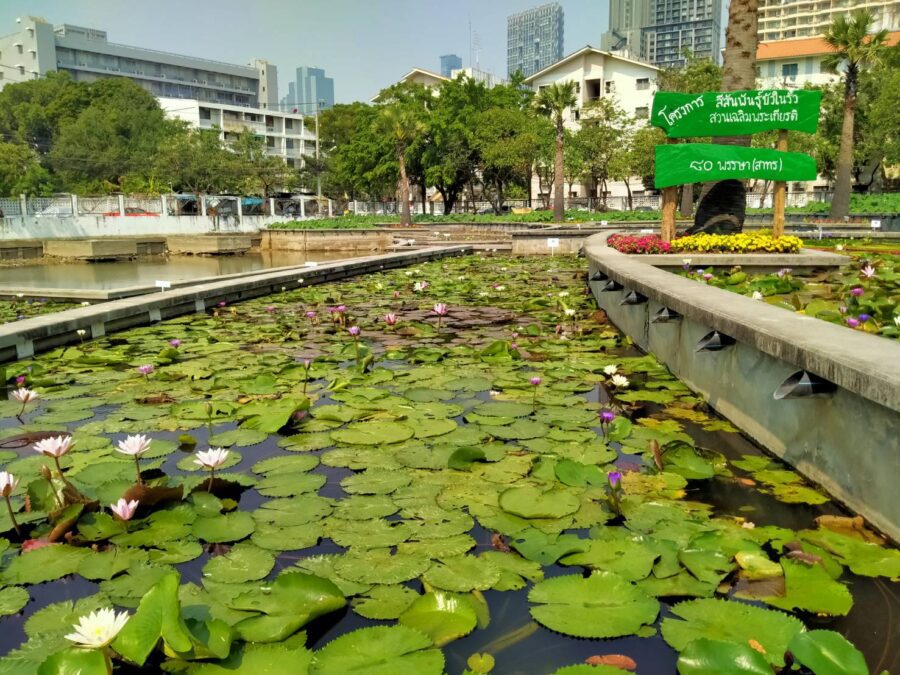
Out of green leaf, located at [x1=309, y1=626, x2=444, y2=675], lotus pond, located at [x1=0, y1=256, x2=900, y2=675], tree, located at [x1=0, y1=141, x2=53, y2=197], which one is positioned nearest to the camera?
green leaf, located at [x1=309, y1=626, x2=444, y2=675]

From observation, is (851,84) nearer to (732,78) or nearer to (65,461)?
(732,78)

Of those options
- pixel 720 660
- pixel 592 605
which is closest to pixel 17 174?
pixel 592 605

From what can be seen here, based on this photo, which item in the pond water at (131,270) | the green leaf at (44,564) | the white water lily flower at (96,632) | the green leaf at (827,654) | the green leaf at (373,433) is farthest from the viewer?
the pond water at (131,270)

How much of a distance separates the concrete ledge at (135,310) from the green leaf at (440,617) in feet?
15.1

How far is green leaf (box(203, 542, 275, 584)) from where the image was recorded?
210 cm

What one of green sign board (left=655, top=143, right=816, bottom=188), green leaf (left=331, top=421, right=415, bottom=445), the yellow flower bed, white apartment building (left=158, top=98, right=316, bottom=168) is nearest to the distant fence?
white apartment building (left=158, top=98, right=316, bottom=168)

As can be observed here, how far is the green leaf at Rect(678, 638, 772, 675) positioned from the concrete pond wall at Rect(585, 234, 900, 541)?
3.29 ft

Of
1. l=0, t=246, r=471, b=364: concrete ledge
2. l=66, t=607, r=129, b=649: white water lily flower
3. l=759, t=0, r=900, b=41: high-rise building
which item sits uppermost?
l=759, t=0, r=900, b=41: high-rise building

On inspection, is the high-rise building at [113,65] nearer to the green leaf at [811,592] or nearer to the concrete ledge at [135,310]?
the concrete ledge at [135,310]

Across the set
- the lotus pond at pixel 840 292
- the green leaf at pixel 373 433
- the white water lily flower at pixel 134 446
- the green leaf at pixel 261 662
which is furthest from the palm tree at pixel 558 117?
the green leaf at pixel 261 662

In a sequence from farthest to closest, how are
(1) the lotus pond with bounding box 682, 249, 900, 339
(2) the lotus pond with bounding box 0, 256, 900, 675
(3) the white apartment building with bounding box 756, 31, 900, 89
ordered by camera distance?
(3) the white apartment building with bounding box 756, 31, 900, 89
(1) the lotus pond with bounding box 682, 249, 900, 339
(2) the lotus pond with bounding box 0, 256, 900, 675

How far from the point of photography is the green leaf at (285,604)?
1796mm

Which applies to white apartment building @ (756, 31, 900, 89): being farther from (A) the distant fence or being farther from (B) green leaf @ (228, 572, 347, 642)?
(B) green leaf @ (228, 572, 347, 642)

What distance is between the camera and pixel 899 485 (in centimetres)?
220
